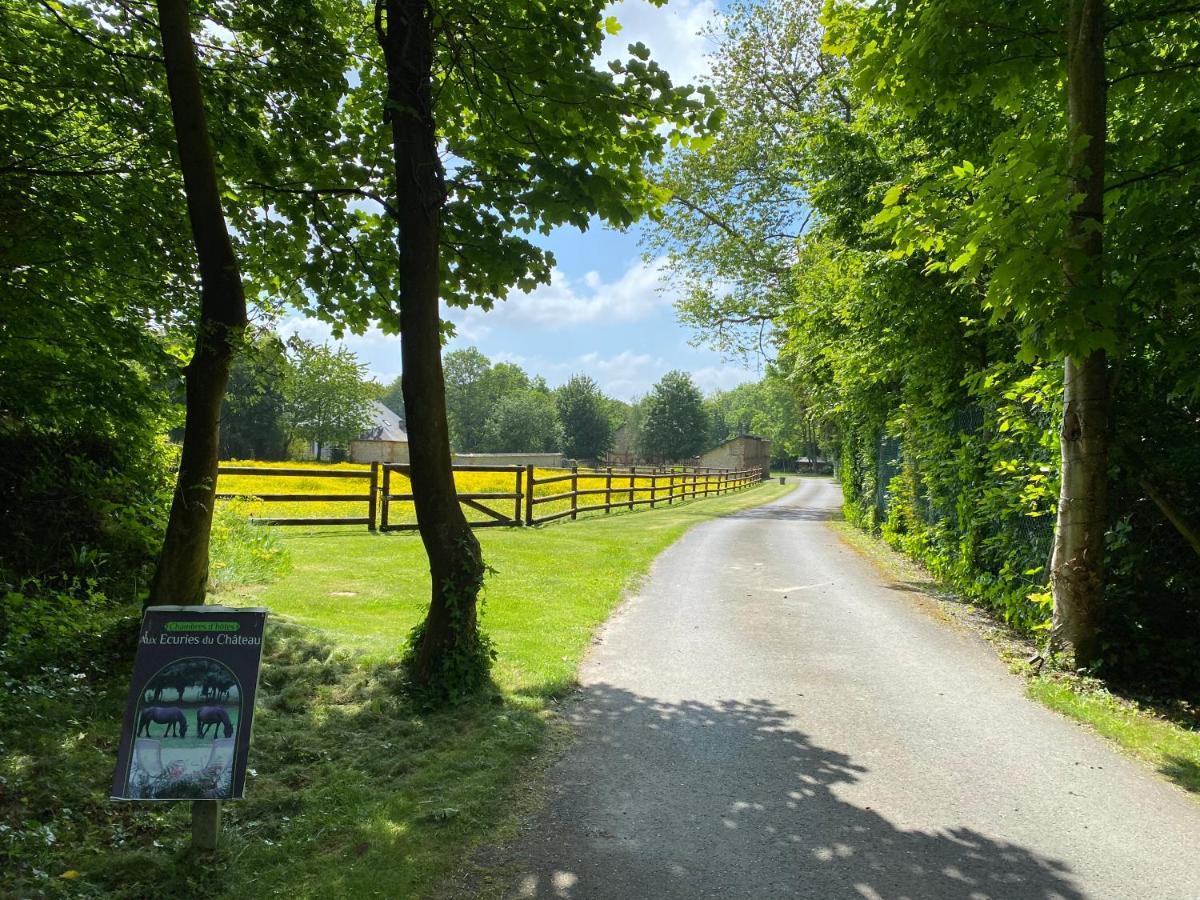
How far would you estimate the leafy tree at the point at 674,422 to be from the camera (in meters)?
79.0

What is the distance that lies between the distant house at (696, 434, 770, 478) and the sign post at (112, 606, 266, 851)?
6130 centimetres

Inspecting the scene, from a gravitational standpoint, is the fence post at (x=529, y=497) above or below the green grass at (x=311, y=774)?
above

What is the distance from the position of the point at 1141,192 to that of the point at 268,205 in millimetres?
7479

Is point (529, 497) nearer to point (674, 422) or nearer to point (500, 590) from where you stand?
point (500, 590)

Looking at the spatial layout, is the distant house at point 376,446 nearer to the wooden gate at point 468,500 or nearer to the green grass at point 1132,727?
the wooden gate at point 468,500

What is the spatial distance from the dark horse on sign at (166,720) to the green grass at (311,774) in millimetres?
595

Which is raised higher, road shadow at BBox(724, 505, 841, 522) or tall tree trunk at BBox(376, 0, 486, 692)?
tall tree trunk at BBox(376, 0, 486, 692)

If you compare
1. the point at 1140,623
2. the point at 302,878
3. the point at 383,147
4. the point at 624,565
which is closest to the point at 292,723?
the point at 302,878

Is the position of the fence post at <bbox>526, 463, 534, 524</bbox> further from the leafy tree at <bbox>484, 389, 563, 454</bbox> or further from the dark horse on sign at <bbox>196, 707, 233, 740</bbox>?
the leafy tree at <bbox>484, 389, 563, 454</bbox>

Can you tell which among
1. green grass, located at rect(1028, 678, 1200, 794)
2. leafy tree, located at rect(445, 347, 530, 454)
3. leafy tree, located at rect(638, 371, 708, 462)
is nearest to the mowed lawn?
green grass, located at rect(1028, 678, 1200, 794)

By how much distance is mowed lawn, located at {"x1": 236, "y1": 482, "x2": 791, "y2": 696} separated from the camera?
6613 millimetres

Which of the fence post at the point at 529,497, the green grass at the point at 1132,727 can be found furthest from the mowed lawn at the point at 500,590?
the green grass at the point at 1132,727

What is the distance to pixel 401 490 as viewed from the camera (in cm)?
1736

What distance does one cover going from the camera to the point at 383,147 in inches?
263
